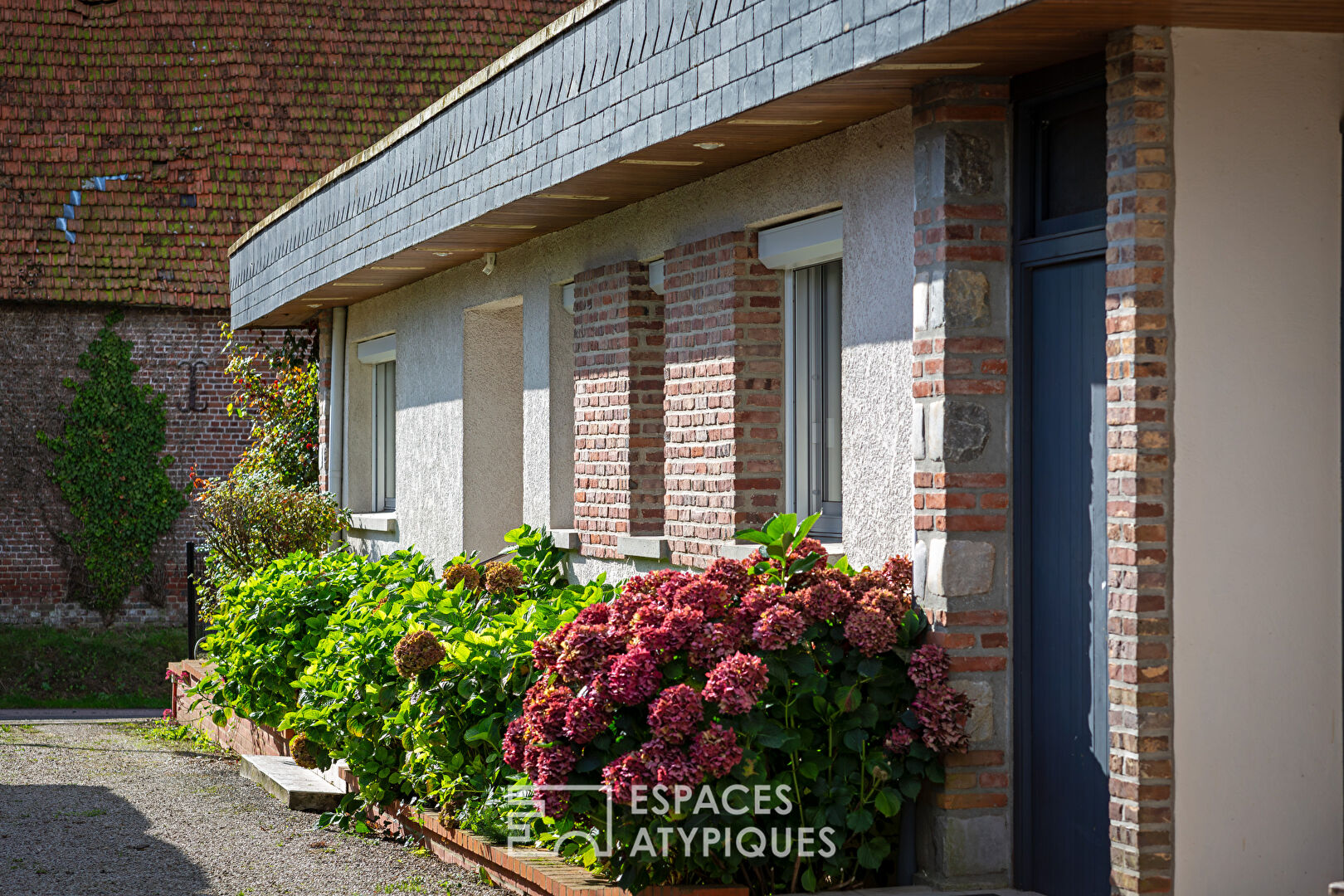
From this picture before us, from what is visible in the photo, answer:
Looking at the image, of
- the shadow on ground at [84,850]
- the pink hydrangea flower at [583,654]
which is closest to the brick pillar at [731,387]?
the pink hydrangea flower at [583,654]

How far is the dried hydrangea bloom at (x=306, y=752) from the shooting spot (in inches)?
381

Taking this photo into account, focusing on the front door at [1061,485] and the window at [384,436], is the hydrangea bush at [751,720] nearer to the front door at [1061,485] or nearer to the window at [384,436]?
the front door at [1061,485]

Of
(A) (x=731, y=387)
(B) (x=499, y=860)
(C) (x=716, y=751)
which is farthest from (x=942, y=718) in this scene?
(A) (x=731, y=387)

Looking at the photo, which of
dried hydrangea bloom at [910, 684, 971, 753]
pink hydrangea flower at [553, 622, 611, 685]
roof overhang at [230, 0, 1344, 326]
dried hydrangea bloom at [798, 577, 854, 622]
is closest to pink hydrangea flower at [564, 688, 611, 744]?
pink hydrangea flower at [553, 622, 611, 685]

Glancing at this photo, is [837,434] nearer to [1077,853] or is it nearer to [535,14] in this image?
[1077,853]

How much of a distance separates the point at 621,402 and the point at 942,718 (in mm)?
3729

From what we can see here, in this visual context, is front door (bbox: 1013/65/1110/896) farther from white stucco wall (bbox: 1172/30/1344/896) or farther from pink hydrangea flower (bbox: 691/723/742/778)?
pink hydrangea flower (bbox: 691/723/742/778)

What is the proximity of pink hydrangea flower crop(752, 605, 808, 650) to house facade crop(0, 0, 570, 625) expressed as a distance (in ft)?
54.6

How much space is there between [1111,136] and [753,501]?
3.02m

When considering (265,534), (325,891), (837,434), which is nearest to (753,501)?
(837,434)

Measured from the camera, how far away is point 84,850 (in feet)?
27.9

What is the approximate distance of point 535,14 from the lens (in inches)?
965

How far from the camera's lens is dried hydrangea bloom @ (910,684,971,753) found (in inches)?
234

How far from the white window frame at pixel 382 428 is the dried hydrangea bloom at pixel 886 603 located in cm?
875
